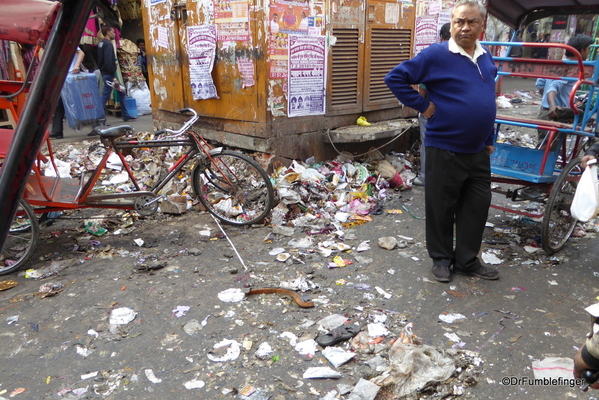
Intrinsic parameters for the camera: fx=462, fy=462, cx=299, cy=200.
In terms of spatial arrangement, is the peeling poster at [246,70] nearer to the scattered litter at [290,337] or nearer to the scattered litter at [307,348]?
the scattered litter at [290,337]

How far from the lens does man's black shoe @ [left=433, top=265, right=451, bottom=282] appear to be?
358cm

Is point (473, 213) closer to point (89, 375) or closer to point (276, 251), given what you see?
point (276, 251)

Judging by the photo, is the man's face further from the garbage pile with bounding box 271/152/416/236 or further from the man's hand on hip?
the garbage pile with bounding box 271/152/416/236

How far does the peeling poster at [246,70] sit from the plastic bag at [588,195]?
3646 millimetres

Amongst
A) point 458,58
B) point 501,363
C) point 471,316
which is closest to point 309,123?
point 458,58

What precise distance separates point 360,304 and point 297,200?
6.53 ft

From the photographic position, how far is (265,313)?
125 inches

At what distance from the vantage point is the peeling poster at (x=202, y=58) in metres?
5.88

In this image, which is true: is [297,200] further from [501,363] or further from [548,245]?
[501,363]

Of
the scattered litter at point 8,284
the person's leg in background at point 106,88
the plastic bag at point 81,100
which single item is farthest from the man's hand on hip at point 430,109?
the person's leg in background at point 106,88

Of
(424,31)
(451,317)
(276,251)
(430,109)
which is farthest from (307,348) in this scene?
(424,31)

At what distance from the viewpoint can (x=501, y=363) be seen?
104 inches

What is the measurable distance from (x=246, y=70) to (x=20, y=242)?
303cm

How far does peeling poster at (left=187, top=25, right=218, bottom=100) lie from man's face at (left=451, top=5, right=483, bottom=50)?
3.49 meters
